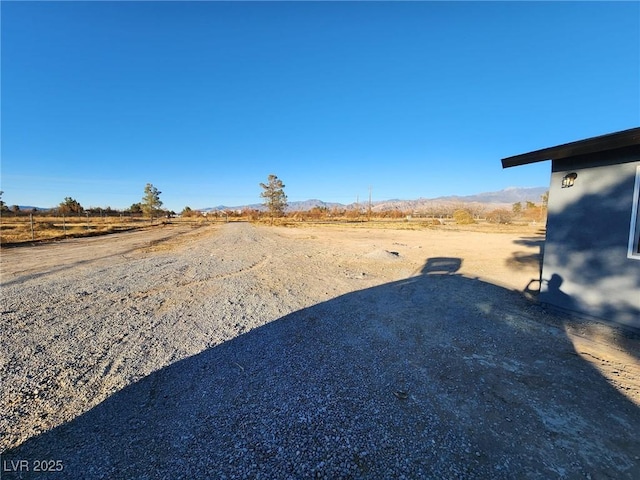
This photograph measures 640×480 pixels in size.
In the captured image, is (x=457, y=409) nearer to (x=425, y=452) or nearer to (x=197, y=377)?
(x=425, y=452)

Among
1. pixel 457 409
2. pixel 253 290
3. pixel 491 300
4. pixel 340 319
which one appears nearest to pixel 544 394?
pixel 457 409

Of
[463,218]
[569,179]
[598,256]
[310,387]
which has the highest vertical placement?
[569,179]

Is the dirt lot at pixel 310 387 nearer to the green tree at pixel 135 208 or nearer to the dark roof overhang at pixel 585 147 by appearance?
the dark roof overhang at pixel 585 147

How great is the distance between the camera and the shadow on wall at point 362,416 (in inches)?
73.5

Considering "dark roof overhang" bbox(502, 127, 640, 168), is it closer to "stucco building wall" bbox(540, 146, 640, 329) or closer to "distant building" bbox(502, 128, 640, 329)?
"distant building" bbox(502, 128, 640, 329)

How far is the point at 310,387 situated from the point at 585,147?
5278 mm

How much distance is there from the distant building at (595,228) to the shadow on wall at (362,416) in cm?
127

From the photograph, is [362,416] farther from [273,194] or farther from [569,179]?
[273,194]

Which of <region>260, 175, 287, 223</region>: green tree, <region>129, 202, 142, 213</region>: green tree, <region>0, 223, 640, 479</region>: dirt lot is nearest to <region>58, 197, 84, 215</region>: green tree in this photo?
<region>129, 202, 142, 213</region>: green tree

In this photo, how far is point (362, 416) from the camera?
7.61 feet

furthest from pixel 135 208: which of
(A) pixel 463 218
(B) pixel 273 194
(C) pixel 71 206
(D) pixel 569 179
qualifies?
(D) pixel 569 179

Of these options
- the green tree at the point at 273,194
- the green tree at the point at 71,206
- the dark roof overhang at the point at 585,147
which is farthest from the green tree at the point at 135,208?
the dark roof overhang at the point at 585,147

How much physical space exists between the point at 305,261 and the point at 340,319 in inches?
207

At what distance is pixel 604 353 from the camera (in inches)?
137
